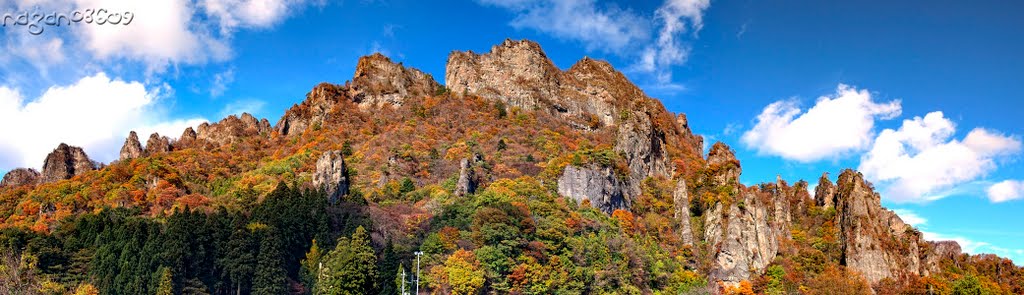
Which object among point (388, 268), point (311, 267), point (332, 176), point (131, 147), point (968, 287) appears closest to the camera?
point (388, 268)

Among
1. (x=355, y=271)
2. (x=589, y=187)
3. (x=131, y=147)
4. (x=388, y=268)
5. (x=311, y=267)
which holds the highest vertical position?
(x=131, y=147)

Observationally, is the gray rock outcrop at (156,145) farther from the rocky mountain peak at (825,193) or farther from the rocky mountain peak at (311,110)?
the rocky mountain peak at (825,193)

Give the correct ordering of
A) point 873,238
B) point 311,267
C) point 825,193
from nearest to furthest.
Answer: point 311,267 → point 873,238 → point 825,193

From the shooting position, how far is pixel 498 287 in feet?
205

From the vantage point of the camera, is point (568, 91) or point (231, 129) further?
point (568, 91)

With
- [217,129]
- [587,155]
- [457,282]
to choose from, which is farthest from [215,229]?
[217,129]

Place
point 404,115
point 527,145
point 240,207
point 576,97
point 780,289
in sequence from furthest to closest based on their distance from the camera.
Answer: point 576,97 → point 404,115 → point 527,145 → point 780,289 → point 240,207

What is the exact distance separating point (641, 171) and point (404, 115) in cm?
3840

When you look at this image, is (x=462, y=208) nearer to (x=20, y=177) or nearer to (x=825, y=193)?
(x=825, y=193)

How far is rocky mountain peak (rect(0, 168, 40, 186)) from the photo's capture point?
103644 mm

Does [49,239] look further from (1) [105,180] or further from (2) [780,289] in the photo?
(2) [780,289]

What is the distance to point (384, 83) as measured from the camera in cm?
12181

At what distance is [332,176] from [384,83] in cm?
4215

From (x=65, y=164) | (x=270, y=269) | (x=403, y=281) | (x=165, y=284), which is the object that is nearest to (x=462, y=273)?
(x=403, y=281)
